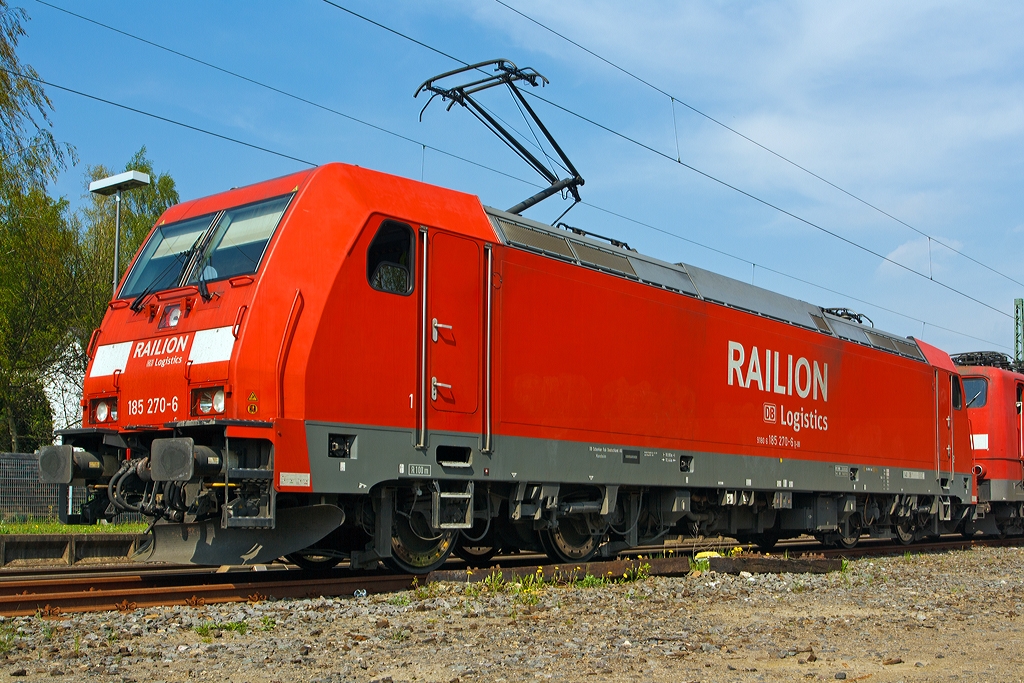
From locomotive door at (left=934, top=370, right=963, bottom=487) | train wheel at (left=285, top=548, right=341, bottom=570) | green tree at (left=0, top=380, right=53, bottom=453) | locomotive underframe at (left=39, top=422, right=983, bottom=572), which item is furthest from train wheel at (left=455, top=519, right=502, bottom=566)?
green tree at (left=0, top=380, right=53, bottom=453)

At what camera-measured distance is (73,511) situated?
9914mm

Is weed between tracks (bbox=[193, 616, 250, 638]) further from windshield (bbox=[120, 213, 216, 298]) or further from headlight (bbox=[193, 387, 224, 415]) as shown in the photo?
windshield (bbox=[120, 213, 216, 298])

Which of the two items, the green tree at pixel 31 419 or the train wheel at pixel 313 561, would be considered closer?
the train wheel at pixel 313 561

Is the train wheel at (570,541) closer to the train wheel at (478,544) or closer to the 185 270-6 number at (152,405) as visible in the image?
the train wheel at (478,544)

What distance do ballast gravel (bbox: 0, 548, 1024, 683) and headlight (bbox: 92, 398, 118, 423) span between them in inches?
96.4

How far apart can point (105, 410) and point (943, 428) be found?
1655cm

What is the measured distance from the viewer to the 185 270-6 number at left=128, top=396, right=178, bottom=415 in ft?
29.8

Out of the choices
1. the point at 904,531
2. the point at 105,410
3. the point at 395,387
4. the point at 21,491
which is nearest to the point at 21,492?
the point at 21,491

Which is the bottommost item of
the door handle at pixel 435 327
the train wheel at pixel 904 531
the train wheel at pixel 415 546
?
the train wheel at pixel 904 531

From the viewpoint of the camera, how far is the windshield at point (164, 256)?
1008cm

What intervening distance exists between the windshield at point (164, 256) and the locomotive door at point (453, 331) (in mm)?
2426

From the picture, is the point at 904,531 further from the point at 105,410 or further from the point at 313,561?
the point at 105,410

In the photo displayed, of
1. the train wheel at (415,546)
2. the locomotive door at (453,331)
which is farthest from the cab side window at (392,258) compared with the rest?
the train wheel at (415,546)

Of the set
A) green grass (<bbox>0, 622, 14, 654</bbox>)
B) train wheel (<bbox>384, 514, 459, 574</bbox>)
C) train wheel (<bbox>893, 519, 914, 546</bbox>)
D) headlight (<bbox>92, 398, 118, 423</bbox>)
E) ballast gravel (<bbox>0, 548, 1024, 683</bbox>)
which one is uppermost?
headlight (<bbox>92, 398, 118, 423</bbox>)
